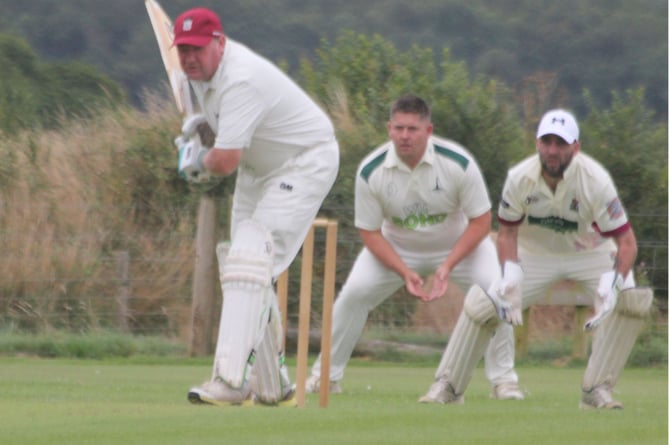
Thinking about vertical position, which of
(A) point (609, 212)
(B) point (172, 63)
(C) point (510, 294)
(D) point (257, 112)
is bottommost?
(C) point (510, 294)

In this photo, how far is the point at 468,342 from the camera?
8312 millimetres

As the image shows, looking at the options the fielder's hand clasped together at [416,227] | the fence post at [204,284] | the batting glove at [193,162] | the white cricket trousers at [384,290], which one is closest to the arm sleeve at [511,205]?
the fielder's hand clasped together at [416,227]

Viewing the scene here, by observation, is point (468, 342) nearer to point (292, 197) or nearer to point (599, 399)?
point (599, 399)

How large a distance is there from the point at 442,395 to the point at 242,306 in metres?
1.66

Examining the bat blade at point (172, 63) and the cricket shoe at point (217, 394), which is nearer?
the cricket shoe at point (217, 394)

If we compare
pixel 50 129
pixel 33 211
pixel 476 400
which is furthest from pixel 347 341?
pixel 50 129

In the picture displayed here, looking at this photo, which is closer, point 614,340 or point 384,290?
point 614,340

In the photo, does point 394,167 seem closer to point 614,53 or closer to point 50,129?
point 50,129

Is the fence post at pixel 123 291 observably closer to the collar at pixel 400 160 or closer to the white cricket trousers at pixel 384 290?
the white cricket trousers at pixel 384 290

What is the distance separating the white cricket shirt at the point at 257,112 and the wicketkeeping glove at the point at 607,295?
159 cm

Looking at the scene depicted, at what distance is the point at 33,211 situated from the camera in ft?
50.1

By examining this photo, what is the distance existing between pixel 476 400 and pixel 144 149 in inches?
334

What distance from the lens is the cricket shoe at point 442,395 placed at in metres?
8.25

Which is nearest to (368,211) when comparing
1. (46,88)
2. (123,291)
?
(123,291)
